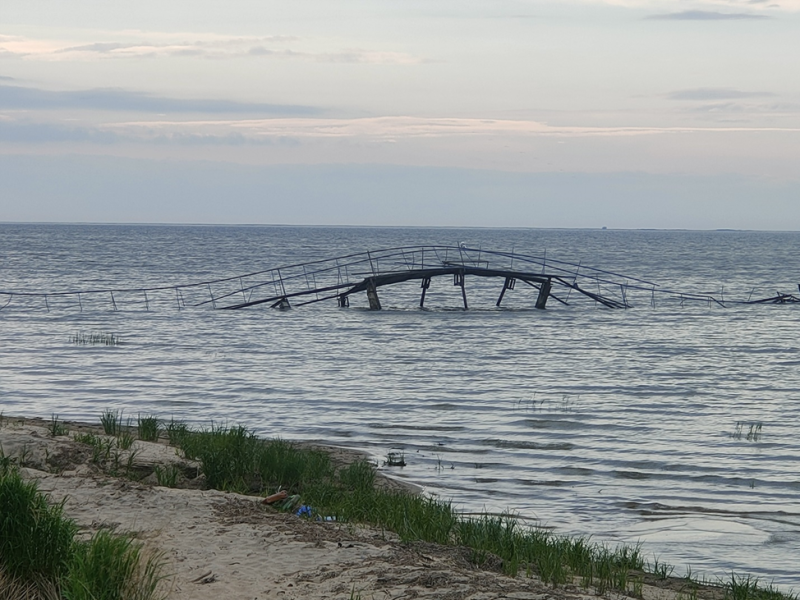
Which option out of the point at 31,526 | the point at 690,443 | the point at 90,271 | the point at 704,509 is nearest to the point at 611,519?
the point at 704,509

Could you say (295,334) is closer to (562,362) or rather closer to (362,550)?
(562,362)

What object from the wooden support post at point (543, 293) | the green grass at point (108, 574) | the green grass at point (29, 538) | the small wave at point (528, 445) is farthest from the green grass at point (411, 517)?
the wooden support post at point (543, 293)

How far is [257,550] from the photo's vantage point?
8.14 m

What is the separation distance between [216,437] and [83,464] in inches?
84.6

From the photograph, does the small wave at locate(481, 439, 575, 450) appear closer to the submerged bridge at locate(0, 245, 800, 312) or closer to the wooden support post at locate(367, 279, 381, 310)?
the submerged bridge at locate(0, 245, 800, 312)

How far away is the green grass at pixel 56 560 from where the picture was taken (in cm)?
597

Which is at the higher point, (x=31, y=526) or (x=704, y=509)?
(x=31, y=526)

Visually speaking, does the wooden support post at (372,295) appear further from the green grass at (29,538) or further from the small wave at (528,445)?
the green grass at (29,538)

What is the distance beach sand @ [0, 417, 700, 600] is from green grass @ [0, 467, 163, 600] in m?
0.66

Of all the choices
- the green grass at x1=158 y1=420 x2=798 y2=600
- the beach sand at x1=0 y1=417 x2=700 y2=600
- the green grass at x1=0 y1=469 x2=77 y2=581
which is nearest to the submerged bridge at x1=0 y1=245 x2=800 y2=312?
the green grass at x1=158 y1=420 x2=798 y2=600

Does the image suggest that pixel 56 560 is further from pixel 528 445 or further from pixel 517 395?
pixel 517 395

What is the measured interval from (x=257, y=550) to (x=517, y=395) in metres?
14.1

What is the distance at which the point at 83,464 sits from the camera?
35.9ft

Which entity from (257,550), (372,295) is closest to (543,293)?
(372,295)
